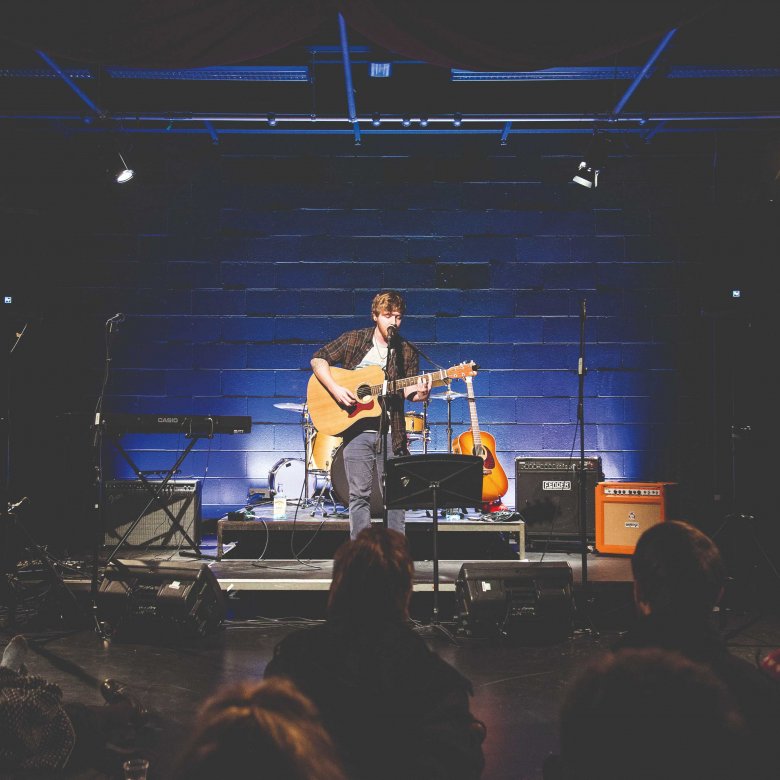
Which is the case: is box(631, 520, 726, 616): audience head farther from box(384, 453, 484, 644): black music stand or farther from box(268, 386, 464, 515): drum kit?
box(268, 386, 464, 515): drum kit

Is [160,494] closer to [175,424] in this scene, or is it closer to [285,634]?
[175,424]

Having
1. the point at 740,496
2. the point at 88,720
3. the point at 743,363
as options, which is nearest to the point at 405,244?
the point at 743,363

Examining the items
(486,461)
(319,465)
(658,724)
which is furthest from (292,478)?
(658,724)

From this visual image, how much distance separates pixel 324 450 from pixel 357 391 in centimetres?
122

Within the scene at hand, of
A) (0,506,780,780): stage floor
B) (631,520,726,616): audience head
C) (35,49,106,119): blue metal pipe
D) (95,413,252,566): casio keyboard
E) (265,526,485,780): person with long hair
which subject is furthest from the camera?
(95,413,252,566): casio keyboard

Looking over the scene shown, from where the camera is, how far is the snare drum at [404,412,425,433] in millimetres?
6109

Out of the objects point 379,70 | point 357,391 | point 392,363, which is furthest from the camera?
point 379,70

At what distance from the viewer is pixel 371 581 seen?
187cm

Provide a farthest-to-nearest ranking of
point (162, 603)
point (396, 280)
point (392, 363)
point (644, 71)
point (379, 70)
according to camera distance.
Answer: point (396, 280), point (379, 70), point (644, 71), point (392, 363), point (162, 603)

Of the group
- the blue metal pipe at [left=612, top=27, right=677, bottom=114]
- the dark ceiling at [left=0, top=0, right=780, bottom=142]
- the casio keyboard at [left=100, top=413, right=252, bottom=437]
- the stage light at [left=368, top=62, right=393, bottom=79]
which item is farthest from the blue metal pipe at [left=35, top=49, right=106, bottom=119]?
the blue metal pipe at [left=612, top=27, right=677, bottom=114]

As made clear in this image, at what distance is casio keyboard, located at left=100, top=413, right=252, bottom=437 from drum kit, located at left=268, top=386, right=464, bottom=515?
0.65m

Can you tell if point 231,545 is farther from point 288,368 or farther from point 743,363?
point 743,363

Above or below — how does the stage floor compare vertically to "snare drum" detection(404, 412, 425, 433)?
below

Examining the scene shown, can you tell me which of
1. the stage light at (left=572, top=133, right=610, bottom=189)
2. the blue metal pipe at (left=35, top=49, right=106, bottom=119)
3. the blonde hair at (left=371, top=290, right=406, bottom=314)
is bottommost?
the blonde hair at (left=371, top=290, right=406, bottom=314)
